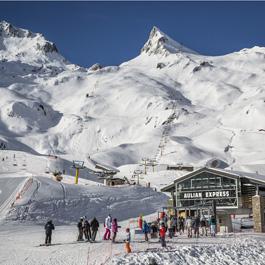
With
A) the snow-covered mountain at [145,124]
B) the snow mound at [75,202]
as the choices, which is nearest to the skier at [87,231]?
the snow mound at [75,202]

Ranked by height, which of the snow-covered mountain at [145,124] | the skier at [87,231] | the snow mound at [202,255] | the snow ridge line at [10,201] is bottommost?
the snow mound at [202,255]

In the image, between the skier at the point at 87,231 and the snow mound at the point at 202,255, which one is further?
the skier at the point at 87,231

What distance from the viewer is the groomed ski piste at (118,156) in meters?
24.6

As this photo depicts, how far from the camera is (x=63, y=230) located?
37.2 m

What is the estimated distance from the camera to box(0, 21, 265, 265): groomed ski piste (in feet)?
80.8

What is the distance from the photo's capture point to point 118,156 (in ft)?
392

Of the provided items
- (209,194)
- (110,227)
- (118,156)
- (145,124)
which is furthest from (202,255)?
(145,124)

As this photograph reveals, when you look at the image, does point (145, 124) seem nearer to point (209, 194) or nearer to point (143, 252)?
point (209, 194)

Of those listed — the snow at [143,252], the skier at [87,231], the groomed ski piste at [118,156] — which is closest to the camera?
the snow at [143,252]

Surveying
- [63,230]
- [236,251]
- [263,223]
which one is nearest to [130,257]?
[236,251]

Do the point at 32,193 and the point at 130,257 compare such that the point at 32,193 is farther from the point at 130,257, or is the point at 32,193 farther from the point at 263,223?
the point at 130,257

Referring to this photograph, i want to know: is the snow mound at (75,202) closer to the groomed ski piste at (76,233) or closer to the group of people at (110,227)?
the groomed ski piste at (76,233)

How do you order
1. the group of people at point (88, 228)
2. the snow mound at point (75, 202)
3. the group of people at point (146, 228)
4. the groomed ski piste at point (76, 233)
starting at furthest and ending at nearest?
the snow mound at point (75, 202) → the group of people at point (88, 228) → the group of people at point (146, 228) → the groomed ski piste at point (76, 233)

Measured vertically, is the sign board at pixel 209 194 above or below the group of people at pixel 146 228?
above
